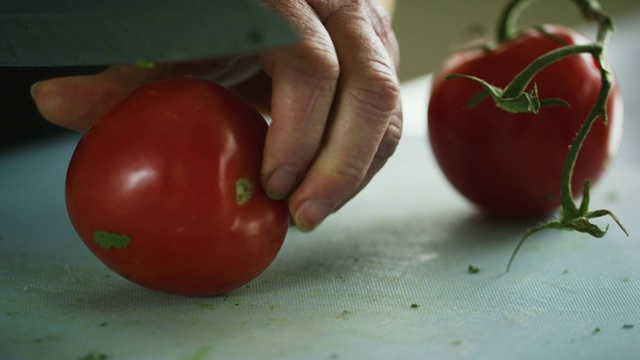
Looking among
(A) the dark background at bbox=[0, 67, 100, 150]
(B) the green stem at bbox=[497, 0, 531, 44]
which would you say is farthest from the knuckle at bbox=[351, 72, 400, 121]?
(A) the dark background at bbox=[0, 67, 100, 150]

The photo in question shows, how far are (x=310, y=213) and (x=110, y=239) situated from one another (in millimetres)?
175

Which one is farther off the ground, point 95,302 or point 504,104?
point 504,104

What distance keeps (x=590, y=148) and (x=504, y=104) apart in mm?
266

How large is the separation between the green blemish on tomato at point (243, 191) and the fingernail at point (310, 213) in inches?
1.9

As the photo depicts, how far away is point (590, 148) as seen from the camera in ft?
3.50

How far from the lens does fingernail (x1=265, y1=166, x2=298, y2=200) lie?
2.48 feet

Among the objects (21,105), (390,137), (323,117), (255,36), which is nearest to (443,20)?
(21,105)

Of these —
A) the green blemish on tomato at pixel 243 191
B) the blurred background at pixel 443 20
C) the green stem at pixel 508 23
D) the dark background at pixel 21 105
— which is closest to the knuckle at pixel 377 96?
the green blemish on tomato at pixel 243 191

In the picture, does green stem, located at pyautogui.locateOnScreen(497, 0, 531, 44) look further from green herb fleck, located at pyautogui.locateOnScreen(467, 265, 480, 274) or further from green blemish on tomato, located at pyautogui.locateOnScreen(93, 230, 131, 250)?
green blemish on tomato, located at pyautogui.locateOnScreen(93, 230, 131, 250)

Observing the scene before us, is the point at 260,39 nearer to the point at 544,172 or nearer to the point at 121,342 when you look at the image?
the point at 121,342

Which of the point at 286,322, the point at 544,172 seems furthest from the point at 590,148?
the point at 286,322

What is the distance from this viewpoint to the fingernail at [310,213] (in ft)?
2.51

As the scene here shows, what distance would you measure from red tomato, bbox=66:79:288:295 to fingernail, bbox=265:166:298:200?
0.04ft

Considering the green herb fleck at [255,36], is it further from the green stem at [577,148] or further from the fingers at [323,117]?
the green stem at [577,148]
